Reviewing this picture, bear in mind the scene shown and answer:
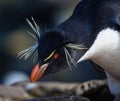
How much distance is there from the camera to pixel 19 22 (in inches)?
388

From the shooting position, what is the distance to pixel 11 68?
8508 millimetres

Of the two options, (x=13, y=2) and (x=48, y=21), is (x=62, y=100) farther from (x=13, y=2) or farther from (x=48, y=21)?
(x=13, y=2)

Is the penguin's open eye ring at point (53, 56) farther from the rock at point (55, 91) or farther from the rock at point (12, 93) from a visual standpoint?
the rock at point (12, 93)

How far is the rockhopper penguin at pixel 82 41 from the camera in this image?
3344mm

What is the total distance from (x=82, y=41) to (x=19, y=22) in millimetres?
6459

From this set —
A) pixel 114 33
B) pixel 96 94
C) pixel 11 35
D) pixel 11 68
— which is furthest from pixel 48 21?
Result: pixel 114 33

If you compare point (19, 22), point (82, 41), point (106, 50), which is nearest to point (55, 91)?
point (106, 50)

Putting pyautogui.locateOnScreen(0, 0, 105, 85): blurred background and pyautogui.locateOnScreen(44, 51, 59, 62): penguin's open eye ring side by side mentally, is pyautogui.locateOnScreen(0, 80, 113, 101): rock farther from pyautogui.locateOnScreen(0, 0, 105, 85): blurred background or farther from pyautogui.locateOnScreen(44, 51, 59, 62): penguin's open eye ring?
pyautogui.locateOnScreen(0, 0, 105, 85): blurred background

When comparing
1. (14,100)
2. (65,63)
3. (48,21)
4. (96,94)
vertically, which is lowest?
(48,21)

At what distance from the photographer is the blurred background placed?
8328 mm

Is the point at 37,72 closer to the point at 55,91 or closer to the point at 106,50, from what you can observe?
the point at 106,50

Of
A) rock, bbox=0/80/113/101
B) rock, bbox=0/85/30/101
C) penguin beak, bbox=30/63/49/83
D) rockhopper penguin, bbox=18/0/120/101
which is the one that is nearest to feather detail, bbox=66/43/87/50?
rockhopper penguin, bbox=18/0/120/101

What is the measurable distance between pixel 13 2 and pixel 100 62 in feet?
21.7

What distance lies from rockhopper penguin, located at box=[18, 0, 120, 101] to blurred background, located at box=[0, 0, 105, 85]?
4037mm
